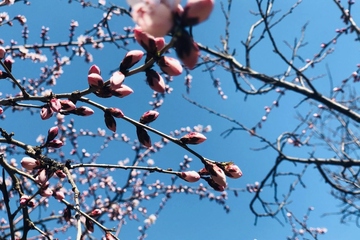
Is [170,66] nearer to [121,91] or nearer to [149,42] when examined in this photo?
[149,42]

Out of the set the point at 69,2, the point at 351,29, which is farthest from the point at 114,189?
the point at 351,29

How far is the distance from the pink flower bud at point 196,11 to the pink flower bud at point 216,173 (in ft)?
2.50

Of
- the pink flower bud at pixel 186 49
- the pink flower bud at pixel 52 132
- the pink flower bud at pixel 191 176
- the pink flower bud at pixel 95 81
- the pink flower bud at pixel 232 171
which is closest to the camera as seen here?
the pink flower bud at pixel 186 49

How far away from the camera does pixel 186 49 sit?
57cm

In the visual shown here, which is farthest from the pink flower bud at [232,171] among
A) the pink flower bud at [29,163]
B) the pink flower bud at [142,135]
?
the pink flower bud at [29,163]

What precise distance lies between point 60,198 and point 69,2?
584cm

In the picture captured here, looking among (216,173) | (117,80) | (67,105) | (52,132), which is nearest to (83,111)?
(67,105)

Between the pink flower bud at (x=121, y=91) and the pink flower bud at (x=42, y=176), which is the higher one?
the pink flower bud at (x=121, y=91)

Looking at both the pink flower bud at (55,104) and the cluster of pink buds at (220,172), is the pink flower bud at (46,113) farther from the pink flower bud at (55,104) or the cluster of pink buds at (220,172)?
the cluster of pink buds at (220,172)

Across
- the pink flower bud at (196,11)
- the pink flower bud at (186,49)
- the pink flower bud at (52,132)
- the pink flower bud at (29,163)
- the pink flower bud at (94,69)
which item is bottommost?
the pink flower bud at (186,49)

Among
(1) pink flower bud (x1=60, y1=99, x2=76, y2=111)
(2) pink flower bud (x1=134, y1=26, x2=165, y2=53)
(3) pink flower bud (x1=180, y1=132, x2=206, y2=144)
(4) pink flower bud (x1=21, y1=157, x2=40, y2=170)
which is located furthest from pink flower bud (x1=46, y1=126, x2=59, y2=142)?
(2) pink flower bud (x1=134, y1=26, x2=165, y2=53)

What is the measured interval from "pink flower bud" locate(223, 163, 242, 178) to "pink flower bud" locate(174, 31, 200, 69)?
79cm

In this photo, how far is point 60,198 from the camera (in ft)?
5.67

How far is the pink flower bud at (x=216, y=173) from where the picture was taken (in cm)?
127
